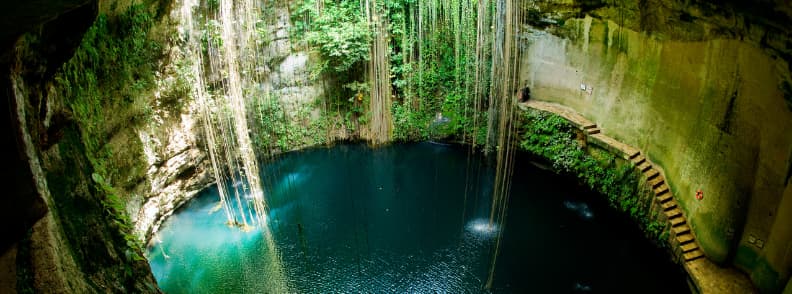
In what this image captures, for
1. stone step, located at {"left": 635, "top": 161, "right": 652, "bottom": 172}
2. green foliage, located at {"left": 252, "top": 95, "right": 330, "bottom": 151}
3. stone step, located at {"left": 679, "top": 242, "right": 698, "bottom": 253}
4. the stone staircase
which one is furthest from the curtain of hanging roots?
stone step, located at {"left": 679, "top": 242, "right": 698, "bottom": 253}

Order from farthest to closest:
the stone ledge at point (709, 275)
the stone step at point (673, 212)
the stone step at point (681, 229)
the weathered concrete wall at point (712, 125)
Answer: the stone step at point (673, 212) → the stone step at point (681, 229) → the stone ledge at point (709, 275) → the weathered concrete wall at point (712, 125)

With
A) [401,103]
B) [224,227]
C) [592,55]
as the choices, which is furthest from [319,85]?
[592,55]

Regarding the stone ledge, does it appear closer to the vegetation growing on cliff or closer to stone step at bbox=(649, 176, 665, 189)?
stone step at bbox=(649, 176, 665, 189)

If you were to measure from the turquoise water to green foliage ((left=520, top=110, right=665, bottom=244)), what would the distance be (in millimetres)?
293

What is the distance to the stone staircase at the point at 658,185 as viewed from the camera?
701 cm

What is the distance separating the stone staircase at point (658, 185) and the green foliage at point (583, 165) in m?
0.19

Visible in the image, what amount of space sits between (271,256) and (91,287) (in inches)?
187

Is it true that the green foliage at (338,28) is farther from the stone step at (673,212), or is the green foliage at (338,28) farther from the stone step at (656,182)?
the stone step at (673,212)

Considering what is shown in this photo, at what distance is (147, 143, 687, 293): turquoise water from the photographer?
288 inches

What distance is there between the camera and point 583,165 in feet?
30.6

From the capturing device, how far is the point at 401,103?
39.8 feet

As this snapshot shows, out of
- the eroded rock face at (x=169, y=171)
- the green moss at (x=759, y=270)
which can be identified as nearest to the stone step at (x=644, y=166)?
the green moss at (x=759, y=270)

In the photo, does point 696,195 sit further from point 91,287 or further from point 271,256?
point 91,287

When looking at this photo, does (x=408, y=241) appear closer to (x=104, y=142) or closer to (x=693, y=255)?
(x=693, y=255)
